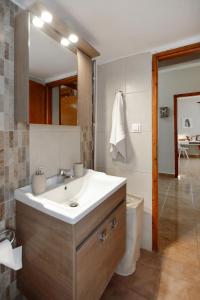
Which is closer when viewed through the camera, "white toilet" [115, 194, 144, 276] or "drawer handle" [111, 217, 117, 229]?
"drawer handle" [111, 217, 117, 229]

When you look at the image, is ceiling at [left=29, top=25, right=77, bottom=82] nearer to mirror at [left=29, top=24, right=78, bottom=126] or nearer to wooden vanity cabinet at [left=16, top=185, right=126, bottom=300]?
mirror at [left=29, top=24, right=78, bottom=126]

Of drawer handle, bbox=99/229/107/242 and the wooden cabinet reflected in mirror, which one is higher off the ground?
the wooden cabinet reflected in mirror

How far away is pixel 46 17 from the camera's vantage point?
1.15 meters

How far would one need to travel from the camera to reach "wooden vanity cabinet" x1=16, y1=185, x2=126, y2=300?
0.86 m

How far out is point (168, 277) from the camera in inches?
59.3

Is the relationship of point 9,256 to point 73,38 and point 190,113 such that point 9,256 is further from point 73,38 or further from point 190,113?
point 190,113

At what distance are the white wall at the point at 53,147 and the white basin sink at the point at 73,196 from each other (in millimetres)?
148

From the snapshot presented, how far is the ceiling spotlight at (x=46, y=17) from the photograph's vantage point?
112cm

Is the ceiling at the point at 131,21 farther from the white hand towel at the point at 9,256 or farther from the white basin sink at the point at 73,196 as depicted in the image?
the white hand towel at the point at 9,256

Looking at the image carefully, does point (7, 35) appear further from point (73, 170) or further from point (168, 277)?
point (168, 277)

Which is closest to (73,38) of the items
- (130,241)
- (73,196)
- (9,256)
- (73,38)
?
→ (73,38)

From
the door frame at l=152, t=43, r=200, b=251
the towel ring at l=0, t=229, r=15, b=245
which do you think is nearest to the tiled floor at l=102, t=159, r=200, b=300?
the door frame at l=152, t=43, r=200, b=251

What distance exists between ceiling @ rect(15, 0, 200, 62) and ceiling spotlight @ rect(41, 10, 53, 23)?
0.07 meters

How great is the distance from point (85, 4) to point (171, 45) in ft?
2.99
